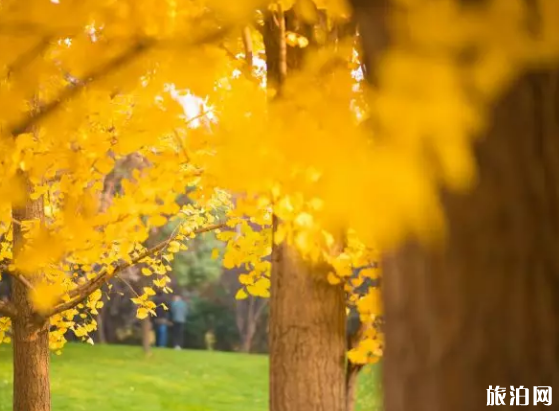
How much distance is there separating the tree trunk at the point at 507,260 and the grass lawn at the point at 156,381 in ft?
34.6

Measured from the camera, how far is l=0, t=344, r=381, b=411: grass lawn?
14.0 meters

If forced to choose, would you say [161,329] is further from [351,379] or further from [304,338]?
[304,338]

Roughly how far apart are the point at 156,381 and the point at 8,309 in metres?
9.40

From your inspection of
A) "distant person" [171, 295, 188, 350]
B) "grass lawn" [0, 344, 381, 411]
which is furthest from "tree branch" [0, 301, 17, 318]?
Result: "distant person" [171, 295, 188, 350]

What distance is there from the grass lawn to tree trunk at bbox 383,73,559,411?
10.5m

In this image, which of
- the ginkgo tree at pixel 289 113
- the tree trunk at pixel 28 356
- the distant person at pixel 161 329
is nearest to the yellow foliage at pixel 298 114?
the ginkgo tree at pixel 289 113

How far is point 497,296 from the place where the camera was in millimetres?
1647

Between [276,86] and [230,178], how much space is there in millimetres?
1688

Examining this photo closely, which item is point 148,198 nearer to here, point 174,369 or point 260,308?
point 174,369

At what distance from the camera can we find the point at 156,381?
628 inches

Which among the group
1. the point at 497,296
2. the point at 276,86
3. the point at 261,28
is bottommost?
the point at 497,296

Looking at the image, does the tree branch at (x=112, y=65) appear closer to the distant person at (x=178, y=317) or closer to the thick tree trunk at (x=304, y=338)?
the thick tree trunk at (x=304, y=338)

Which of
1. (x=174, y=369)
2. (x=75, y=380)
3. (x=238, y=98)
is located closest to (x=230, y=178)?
(x=238, y=98)

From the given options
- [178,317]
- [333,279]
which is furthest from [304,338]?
[178,317]
